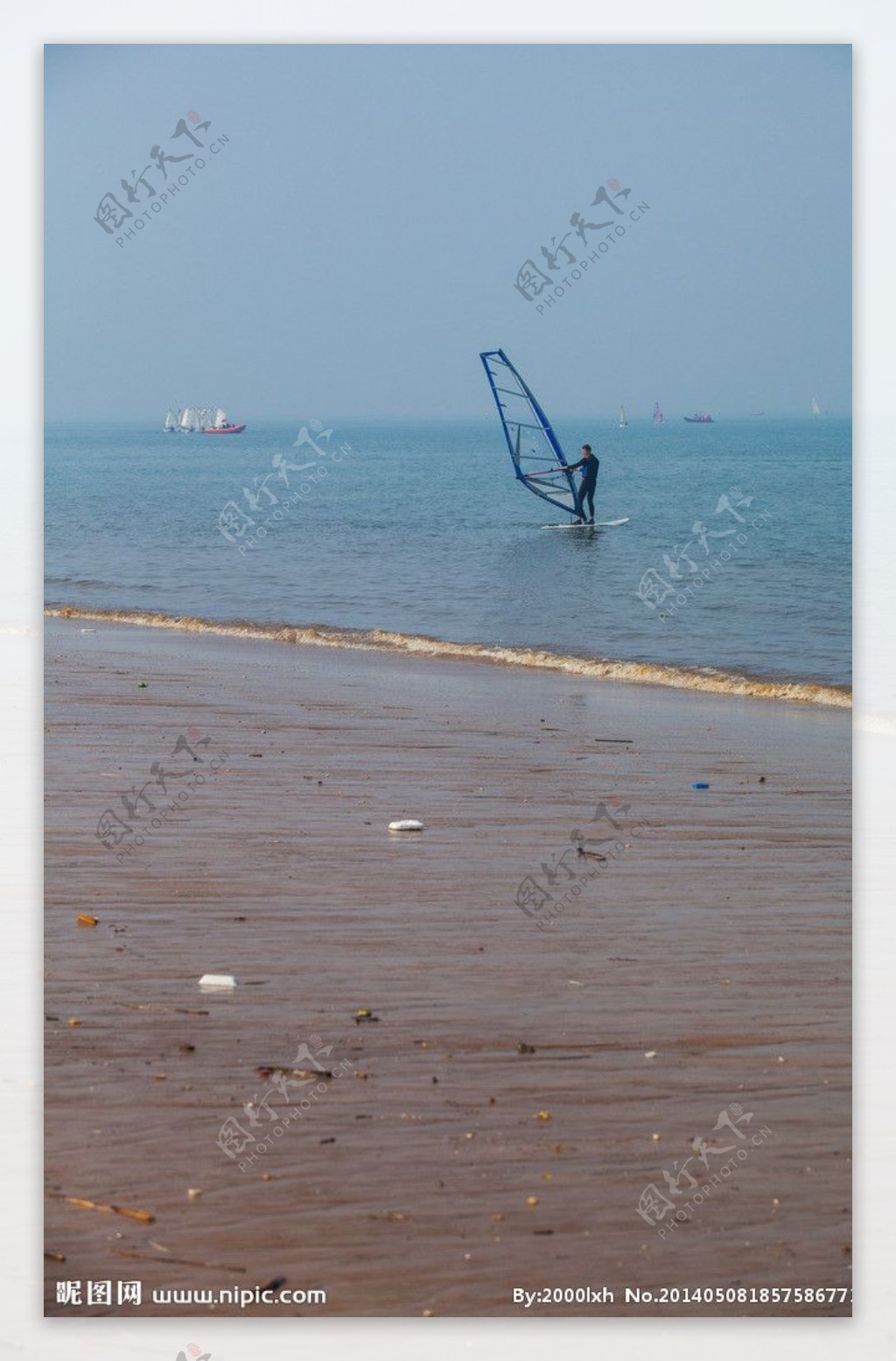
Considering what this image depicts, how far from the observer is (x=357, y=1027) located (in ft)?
12.1

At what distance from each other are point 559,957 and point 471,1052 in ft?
2.57

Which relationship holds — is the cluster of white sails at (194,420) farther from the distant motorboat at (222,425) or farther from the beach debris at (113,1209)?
the beach debris at (113,1209)

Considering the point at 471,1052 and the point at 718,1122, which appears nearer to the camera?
the point at 718,1122

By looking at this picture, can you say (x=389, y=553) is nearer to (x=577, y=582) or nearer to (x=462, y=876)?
(x=577, y=582)

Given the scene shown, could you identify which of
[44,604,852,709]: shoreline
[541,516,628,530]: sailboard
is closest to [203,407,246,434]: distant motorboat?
[541,516,628,530]: sailboard

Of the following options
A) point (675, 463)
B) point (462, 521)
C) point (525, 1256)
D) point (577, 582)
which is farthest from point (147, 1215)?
point (675, 463)

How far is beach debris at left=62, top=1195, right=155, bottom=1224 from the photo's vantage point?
9.36ft

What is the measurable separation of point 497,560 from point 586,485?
→ 9.12ft

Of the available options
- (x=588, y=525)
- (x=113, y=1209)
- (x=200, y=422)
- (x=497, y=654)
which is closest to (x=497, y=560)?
(x=588, y=525)

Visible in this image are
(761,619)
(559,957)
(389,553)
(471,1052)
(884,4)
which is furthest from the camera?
(389,553)

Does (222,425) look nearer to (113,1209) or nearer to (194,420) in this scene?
(194,420)

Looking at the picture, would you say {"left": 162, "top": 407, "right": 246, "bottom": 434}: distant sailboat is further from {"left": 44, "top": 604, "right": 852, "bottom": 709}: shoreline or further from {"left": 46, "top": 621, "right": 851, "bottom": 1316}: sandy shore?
{"left": 46, "top": 621, "right": 851, "bottom": 1316}: sandy shore

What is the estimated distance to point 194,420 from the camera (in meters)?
89.7

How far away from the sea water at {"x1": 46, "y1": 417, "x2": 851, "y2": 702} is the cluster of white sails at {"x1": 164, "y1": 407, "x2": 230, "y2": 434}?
34.6 metres
